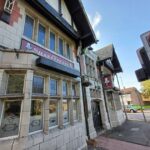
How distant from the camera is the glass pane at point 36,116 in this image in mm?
3693

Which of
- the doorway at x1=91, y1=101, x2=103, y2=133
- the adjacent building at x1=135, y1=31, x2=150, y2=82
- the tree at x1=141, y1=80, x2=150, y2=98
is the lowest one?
the doorway at x1=91, y1=101, x2=103, y2=133

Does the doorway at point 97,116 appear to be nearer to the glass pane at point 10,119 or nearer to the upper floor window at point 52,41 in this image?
the upper floor window at point 52,41

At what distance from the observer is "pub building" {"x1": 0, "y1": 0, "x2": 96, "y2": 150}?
3201mm

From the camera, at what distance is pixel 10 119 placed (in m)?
3.20

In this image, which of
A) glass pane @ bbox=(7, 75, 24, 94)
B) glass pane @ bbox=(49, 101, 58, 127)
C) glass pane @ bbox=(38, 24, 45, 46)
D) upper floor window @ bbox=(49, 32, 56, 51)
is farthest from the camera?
upper floor window @ bbox=(49, 32, 56, 51)

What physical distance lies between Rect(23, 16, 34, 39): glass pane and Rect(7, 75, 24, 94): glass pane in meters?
1.88

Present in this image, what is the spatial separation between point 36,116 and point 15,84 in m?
1.27

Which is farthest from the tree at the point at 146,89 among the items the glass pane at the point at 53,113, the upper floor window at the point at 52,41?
the glass pane at the point at 53,113

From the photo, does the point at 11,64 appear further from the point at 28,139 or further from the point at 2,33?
the point at 28,139

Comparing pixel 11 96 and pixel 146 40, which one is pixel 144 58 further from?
pixel 11 96

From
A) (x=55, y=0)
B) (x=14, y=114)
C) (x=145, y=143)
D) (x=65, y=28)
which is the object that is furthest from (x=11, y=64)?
(x=145, y=143)

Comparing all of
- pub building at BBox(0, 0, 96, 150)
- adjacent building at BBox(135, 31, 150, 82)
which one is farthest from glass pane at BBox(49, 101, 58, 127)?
adjacent building at BBox(135, 31, 150, 82)

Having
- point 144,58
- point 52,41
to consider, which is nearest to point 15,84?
point 52,41

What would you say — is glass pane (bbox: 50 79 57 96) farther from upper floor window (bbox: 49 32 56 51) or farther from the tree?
the tree
